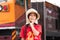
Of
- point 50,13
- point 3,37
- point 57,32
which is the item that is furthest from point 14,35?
point 57,32

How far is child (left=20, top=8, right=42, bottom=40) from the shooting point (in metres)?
4.69

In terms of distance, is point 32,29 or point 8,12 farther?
point 8,12

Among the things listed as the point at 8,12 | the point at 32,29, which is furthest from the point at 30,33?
the point at 8,12

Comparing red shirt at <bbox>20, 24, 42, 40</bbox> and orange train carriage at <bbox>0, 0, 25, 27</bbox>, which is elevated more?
orange train carriage at <bbox>0, 0, 25, 27</bbox>

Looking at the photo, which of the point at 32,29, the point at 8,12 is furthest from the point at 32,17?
the point at 8,12

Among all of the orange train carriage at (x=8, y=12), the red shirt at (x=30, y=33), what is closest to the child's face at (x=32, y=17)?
the red shirt at (x=30, y=33)

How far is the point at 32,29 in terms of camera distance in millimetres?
4664

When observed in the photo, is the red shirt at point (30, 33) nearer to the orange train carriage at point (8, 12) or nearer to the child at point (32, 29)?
the child at point (32, 29)

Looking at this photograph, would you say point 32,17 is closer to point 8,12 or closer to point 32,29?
point 32,29

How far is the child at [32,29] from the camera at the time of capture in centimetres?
469

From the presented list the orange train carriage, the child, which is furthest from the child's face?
the orange train carriage

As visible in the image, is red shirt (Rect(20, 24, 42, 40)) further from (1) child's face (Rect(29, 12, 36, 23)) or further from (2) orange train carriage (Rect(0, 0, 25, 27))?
(2) orange train carriage (Rect(0, 0, 25, 27))

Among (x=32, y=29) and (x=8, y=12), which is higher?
(x=8, y=12)

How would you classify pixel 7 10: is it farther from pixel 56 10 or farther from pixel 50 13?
pixel 56 10
